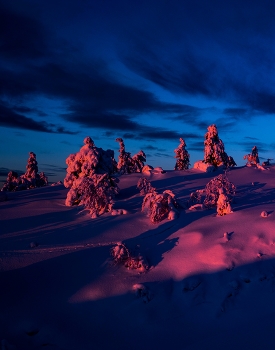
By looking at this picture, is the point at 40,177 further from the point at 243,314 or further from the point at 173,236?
the point at 243,314

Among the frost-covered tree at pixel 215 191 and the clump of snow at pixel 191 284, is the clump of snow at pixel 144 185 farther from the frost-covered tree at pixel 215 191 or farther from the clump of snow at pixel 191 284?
the clump of snow at pixel 191 284

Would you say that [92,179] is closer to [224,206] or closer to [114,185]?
[114,185]

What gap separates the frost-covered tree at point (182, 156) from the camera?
124 feet

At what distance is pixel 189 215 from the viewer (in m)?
11.1

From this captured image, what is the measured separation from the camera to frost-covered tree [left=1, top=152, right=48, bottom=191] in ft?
113

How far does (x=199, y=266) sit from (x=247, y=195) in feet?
28.5

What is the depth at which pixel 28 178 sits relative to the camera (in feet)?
116

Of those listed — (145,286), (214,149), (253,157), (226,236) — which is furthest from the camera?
(253,157)

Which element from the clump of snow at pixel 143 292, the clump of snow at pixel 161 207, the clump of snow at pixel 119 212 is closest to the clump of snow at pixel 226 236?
the clump of snow at pixel 161 207

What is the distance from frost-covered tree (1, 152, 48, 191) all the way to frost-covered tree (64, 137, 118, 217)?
19.5m

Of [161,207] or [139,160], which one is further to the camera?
[139,160]

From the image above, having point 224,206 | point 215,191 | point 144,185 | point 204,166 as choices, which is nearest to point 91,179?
point 144,185

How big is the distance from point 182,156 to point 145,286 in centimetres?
3143

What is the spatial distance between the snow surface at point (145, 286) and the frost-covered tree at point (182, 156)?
1058 inches
